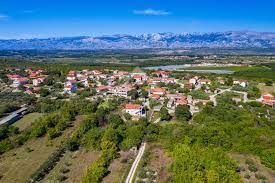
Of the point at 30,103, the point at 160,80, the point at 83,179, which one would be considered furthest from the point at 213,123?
the point at 160,80

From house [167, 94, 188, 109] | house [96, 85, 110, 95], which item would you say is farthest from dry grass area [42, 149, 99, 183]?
house [96, 85, 110, 95]

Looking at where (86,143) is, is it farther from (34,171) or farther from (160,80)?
(160,80)

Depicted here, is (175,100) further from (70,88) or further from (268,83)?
(268,83)

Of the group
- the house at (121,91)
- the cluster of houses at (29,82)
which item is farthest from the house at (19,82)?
the house at (121,91)

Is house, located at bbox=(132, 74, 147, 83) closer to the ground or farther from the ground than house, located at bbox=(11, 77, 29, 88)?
closer to the ground

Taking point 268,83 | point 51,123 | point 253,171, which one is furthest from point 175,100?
point 253,171

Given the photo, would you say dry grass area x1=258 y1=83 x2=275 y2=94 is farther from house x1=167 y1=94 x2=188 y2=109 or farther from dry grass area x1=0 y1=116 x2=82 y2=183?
dry grass area x1=0 y1=116 x2=82 y2=183

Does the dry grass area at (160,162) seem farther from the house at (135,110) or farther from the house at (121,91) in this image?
the house at (121,91)
